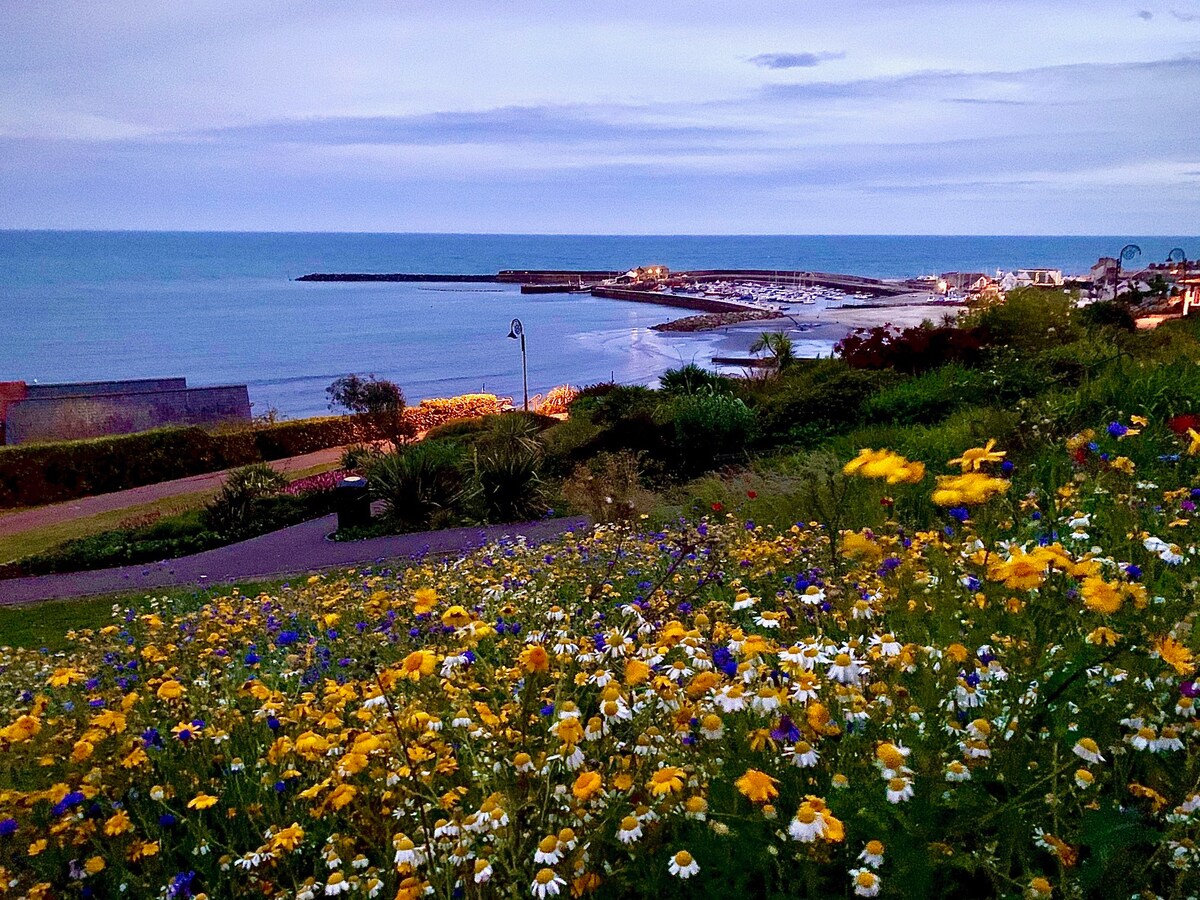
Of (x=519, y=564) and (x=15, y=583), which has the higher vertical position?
(x=519, y=564)

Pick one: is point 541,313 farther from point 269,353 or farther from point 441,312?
point 269,353

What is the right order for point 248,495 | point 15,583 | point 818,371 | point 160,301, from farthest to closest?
point 160,301 → point 818,371 → point 248,495 → point 15,583

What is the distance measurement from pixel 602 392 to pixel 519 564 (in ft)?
51.9

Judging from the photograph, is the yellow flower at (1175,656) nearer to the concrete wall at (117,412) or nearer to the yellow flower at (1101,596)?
the yellow flower at (1101,596)

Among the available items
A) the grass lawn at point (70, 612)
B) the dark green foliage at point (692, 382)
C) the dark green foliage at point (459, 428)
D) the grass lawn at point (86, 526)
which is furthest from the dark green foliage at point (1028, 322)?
the grass lawn at point (86, 526)

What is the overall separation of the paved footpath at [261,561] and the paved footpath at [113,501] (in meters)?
5.46

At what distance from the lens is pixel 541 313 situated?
3265 inches

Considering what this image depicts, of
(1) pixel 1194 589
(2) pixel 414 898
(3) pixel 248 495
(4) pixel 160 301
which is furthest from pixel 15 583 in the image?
(4) pixel 160 301

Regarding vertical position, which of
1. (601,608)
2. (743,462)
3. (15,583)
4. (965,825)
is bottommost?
(15,583)

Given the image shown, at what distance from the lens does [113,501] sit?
60.3 feet

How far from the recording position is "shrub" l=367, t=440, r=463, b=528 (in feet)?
Answer: 41.2

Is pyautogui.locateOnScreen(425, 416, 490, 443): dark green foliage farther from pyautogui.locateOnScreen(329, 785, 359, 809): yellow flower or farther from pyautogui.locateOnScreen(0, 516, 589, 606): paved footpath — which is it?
pyautogui.locateOnScreen(329, 785, 359, 809): yellow flower

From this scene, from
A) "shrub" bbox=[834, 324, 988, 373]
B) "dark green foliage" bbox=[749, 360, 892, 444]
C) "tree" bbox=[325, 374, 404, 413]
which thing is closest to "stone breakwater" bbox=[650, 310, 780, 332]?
"tree" bbox=[325, 374, 404, 413]

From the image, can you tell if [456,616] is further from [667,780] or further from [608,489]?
[608,489]
